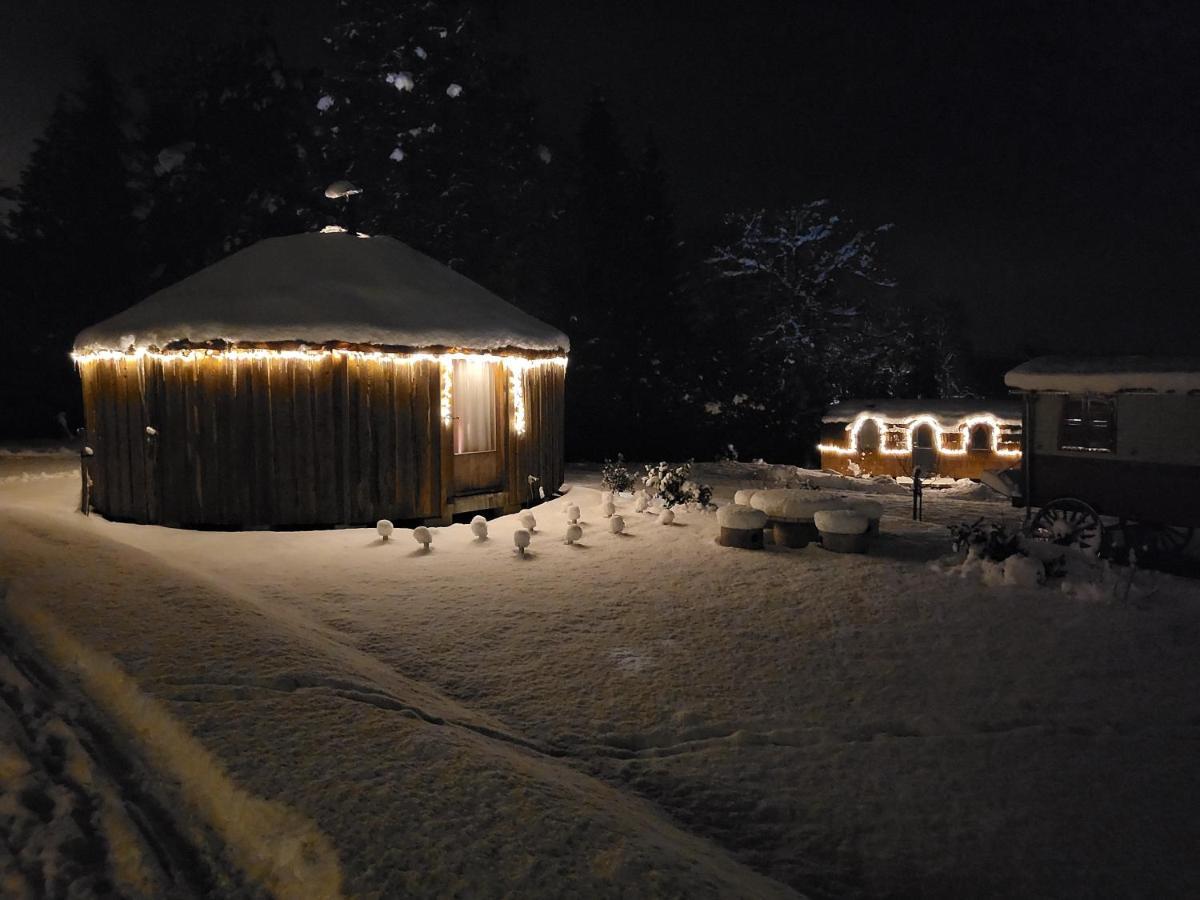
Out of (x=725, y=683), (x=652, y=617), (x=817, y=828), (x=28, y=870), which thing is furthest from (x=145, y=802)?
(x=652, y=617)

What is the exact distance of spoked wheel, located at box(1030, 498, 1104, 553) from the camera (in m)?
9.21

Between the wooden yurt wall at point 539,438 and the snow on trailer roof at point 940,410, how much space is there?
437 inches

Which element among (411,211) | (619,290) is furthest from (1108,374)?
(411,211)

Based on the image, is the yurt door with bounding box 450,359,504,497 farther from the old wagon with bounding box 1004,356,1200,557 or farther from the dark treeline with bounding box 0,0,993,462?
the dark treeline with bounding box 0,0,993,462

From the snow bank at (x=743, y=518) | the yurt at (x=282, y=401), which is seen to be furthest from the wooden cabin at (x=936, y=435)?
the yurt at (x=282, y=401)

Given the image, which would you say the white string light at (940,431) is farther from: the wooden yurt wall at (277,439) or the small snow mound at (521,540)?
the small snow mound at (521,540)

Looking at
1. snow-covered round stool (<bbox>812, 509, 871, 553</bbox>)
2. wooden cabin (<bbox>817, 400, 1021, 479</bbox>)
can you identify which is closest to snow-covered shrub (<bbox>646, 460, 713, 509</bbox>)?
snow-covered round stool (<bbox>812, 509, 871, 553</bbox>)

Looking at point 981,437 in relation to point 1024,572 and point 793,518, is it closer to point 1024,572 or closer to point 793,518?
point 793,518

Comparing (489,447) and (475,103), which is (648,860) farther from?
(475,103)

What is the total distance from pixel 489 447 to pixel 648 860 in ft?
31.1

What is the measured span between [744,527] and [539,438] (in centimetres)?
436

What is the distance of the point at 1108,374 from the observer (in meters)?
9.36

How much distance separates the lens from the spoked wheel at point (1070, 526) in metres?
9.21

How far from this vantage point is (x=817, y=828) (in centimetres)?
377
